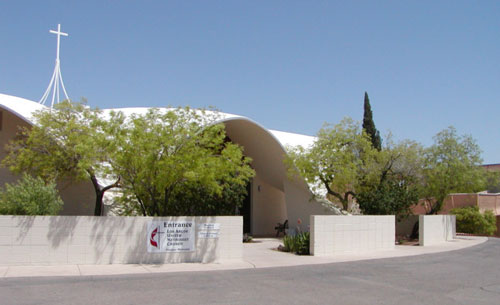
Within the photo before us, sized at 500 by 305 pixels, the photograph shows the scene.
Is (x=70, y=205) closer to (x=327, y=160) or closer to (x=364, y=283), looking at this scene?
(x=327, y=160)

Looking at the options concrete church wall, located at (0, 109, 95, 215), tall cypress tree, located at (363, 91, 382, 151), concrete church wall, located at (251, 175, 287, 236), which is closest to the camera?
concrete church wall, located at (0, 109, 95, 215)

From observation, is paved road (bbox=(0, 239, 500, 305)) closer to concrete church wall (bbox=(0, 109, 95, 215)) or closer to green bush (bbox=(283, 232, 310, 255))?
green bush (bbox=(283, 232, 310, 255))

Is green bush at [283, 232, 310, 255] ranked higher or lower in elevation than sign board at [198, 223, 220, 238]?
lower

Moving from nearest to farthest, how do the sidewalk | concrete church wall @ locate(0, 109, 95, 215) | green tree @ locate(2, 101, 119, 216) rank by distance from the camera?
the sidewalk, green tree @ locate(2, 101, 119, 216), concrete church wall @ locate(0, 109, 95, 215)

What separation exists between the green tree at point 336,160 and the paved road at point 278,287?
28.5 ft

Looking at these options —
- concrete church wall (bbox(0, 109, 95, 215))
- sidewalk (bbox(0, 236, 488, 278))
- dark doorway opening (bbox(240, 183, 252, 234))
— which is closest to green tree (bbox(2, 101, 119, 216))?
concrete church wall (bbox(0, 109, 95, 215))

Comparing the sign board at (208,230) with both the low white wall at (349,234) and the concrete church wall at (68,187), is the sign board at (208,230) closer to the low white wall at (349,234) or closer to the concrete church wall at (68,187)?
the low white wall at (349,234)

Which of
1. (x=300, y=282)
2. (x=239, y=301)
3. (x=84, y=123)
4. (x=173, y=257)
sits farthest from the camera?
(x=84, y=123)

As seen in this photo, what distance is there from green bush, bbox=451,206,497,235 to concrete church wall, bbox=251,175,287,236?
41.3 feet

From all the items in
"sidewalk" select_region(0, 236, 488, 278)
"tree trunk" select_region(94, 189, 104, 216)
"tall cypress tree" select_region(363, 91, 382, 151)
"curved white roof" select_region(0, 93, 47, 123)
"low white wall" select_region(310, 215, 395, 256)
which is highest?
"tall cypress tree" select_region(363, 91, 382, 151)

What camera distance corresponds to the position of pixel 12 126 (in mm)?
21031

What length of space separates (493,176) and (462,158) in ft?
8.86

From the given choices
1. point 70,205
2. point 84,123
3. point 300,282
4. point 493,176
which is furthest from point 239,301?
point 493,176

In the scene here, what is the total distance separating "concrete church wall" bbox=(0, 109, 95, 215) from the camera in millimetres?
20812
